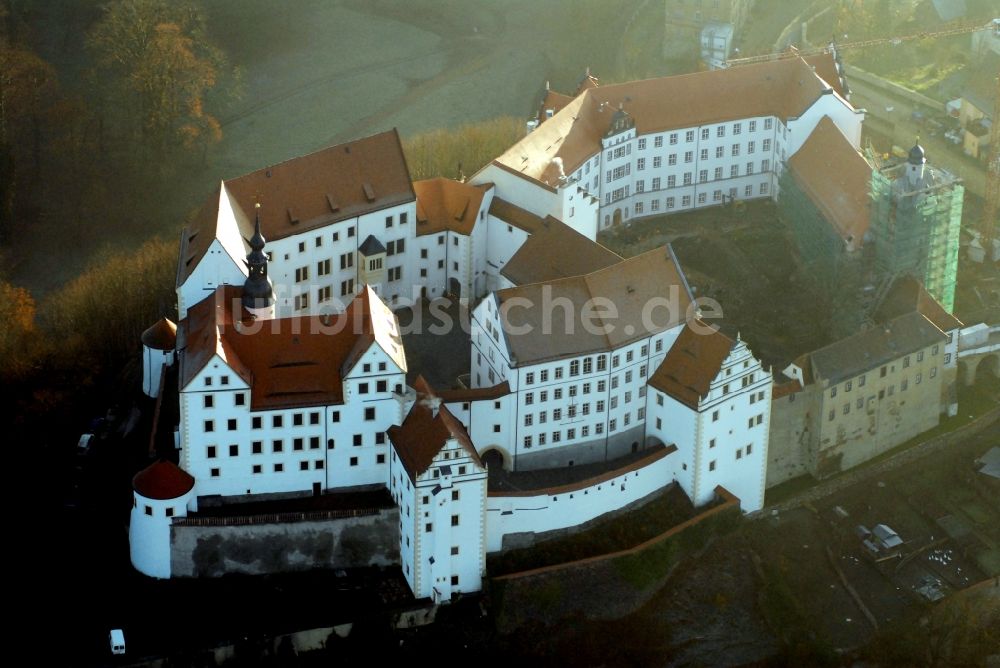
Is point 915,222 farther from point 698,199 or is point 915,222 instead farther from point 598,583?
point 598,583

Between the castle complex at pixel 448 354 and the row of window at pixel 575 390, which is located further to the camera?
the row of window at pixel 575 390

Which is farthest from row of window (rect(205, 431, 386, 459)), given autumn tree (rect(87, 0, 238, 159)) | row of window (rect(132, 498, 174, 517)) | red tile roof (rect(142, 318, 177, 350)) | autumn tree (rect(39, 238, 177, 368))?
autumn tree (rect(87, 0, 238, 159))

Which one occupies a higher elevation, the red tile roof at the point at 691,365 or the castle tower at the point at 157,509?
the red tile roof at the point at 691,365

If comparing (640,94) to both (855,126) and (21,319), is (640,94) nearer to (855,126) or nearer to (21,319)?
(855,126)

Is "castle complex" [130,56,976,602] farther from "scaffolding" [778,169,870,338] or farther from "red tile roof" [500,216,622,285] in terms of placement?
"scaffolding" [778,169,870,338]

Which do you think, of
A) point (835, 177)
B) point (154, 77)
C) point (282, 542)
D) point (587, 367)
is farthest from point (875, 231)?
point (154, 77)

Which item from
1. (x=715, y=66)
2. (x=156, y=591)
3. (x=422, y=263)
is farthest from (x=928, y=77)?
(x=156, y=591)

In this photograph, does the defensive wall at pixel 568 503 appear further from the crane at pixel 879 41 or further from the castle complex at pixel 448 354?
the crane at pixel 879 41

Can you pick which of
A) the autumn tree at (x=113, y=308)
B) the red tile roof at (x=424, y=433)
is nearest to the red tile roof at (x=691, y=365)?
the red tile roof at (x=424, y=433)
